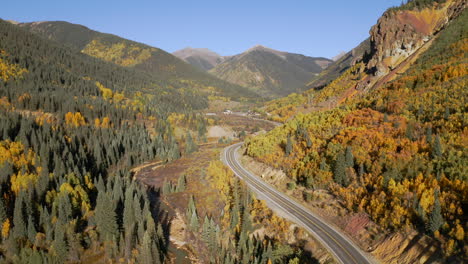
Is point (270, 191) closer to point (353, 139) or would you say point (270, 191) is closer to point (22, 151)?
point (353, 139)

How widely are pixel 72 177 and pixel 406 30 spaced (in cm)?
14434

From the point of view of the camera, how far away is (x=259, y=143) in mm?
93812

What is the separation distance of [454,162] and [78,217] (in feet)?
264

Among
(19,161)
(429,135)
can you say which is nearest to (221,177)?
(429,135)

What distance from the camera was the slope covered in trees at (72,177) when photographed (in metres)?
56.1

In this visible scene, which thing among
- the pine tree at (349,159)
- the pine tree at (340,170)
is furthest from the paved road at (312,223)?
the pine tree at (349,159)

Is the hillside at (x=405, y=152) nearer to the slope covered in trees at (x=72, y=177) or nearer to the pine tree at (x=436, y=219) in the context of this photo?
the pine tree at (x=436, y=219)

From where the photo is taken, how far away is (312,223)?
5169 centimetres

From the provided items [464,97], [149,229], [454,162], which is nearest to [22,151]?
[149,229]

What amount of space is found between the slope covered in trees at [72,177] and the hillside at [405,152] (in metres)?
39.5

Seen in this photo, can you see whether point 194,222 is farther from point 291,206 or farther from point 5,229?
point 5,229

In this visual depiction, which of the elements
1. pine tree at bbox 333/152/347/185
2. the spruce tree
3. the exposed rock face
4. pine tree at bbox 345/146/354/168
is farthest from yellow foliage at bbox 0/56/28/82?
the exposed rock face

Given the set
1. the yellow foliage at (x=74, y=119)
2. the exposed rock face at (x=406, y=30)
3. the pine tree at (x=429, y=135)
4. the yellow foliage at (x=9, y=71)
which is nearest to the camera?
the pine tree at (x=429, y=135)

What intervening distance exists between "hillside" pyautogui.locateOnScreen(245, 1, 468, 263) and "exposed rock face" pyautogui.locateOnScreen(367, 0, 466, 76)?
69 centimetres
